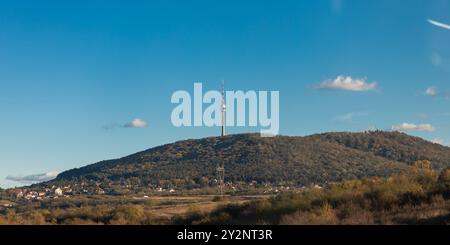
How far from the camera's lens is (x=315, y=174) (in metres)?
114

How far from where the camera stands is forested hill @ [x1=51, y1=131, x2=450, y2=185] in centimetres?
11925

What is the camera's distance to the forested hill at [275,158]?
119250mm

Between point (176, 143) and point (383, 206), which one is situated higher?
point (176, 143)

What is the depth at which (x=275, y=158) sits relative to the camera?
127 metres

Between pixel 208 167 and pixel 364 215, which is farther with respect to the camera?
pixel 208 167
